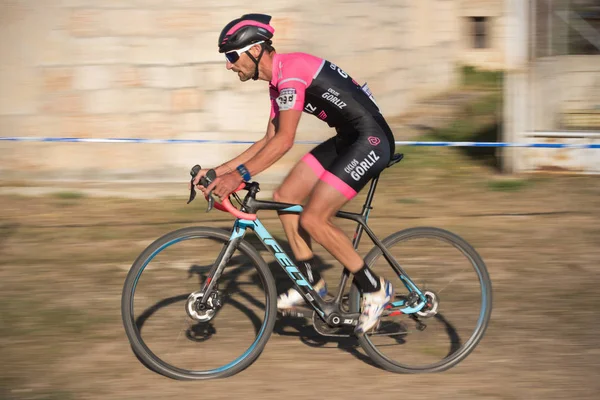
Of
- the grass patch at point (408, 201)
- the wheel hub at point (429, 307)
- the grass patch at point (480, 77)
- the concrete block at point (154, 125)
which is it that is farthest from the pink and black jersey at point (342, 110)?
the grass patch at point (480, 77)

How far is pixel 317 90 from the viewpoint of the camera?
17.1ft

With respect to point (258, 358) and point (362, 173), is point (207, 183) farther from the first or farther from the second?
point (258, 358)

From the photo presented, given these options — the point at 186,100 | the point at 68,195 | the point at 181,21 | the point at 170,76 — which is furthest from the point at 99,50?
the point at 68,195

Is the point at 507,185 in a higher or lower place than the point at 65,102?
lower

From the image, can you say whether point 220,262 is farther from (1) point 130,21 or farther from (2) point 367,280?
(1) point 130,21

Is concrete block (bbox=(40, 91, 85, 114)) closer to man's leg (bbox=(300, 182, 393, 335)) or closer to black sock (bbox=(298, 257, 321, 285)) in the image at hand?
black sock (bbox=(298, 257, 321, 285))

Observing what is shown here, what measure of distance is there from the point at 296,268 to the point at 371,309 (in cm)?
52

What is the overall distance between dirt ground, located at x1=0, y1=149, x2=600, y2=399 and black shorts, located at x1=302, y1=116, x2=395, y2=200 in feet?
2.88

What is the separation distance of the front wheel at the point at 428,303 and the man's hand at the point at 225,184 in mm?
1001

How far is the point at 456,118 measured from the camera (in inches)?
470

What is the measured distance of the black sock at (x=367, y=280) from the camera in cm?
532

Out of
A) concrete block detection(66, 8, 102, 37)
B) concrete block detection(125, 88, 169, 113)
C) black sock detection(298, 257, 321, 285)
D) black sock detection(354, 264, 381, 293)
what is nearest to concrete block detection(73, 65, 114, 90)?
concrete block detection(125, 88, 169, 113)

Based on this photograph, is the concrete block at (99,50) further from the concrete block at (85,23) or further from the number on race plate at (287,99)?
the number on race plate at (287,99)

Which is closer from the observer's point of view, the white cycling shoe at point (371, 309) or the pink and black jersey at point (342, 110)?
the pink and black jersey at point (342, 110)
